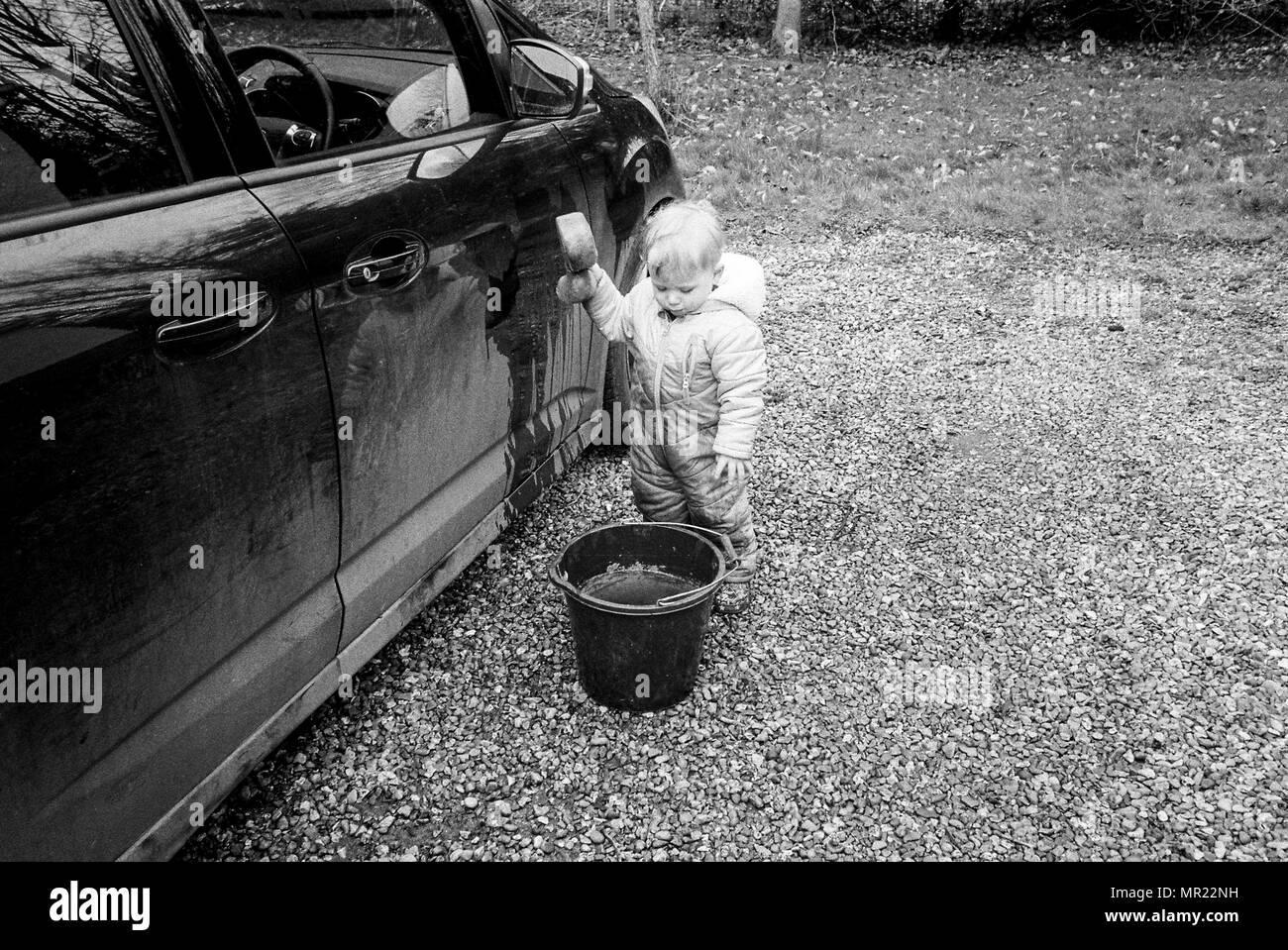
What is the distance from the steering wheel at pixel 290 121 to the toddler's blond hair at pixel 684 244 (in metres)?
0.87

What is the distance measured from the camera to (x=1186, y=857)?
7.35ft

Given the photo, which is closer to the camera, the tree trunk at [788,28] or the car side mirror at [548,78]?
the car side mirror at [548,78]

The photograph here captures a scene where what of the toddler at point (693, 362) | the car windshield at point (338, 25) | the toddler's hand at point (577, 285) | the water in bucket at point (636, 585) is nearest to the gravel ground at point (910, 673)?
the water in bucket at point (636, 585)

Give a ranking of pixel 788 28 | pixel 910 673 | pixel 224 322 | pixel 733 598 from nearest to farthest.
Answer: pixel 224 322, pixel 910 673, pixel 733 598, pixel 788 28

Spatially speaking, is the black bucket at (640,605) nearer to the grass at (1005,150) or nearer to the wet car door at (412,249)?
the wet car door at (412,249)

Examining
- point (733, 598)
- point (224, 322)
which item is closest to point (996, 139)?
point (733, 598)

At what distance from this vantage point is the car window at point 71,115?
1514 millimetres

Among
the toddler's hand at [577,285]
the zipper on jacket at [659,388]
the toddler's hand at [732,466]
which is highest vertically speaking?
the toddler's hand at [577,285]

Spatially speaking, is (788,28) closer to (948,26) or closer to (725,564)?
(948,26)

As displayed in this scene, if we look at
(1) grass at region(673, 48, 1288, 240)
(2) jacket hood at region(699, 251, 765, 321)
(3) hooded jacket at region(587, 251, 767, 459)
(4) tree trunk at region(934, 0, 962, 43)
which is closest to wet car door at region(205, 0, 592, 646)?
(3) hooded jacket at region(587, 251, 767, 459)

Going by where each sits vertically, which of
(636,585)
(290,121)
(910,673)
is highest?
(290,121)

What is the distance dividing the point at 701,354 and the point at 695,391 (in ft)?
0.40

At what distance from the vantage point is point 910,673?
282cm

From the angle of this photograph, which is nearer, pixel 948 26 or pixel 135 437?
pixel 135 437
